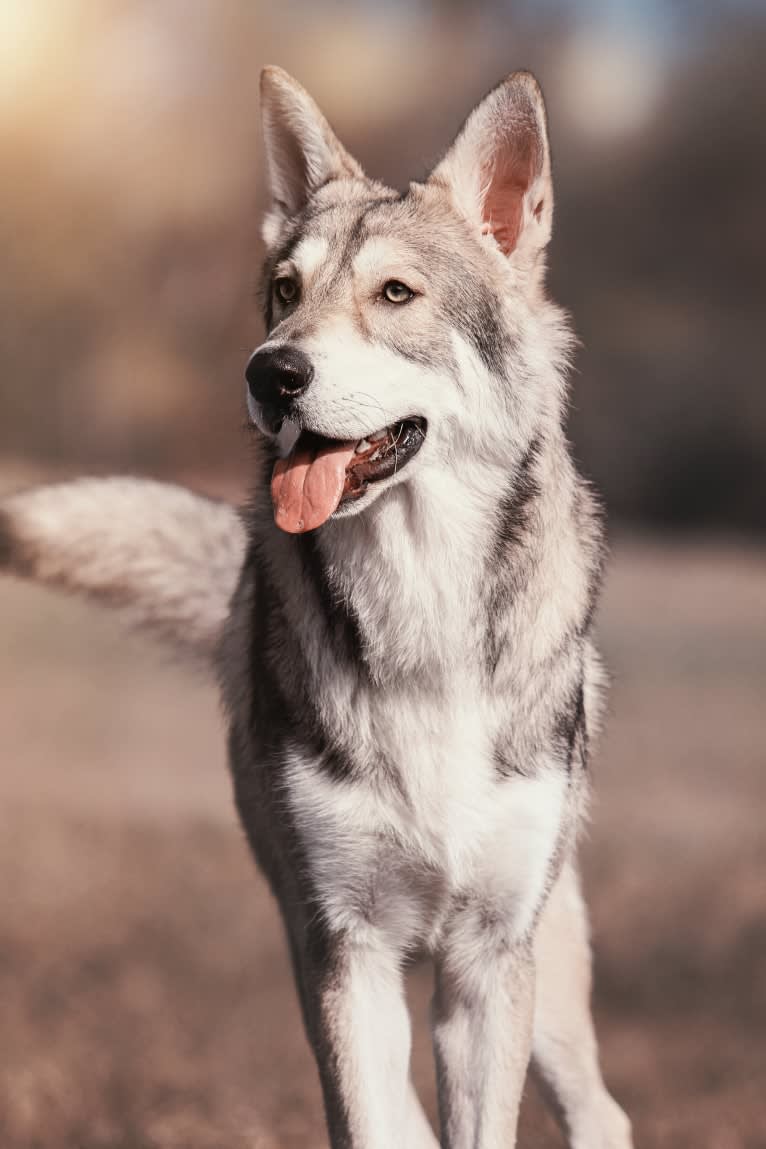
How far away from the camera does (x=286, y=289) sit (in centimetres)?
298

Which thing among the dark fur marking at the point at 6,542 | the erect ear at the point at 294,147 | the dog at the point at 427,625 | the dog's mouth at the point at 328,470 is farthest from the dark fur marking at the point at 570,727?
the dark fur marking at the point at 6,542

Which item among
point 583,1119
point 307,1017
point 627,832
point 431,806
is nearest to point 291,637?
point 431,806

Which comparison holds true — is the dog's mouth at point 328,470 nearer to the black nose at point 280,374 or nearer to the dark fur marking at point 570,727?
the black nose at point 280,374

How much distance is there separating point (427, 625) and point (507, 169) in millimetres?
980

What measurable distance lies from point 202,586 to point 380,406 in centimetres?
123

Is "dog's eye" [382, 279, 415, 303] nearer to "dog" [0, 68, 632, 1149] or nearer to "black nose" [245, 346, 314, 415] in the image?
"dog" [0, 68, 632, 1149]

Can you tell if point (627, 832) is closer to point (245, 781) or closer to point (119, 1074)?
point (119, 1074)

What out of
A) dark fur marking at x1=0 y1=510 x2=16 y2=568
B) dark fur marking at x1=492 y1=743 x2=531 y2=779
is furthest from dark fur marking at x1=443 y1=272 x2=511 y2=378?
dark fur marking at x1=0 y1=510 x2=16 y2=568

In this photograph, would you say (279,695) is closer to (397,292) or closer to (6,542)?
(397,292)

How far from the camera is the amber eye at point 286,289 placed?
295 centimetres

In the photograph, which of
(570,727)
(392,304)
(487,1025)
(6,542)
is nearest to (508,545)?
(570,727)

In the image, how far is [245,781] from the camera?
10.9 ft

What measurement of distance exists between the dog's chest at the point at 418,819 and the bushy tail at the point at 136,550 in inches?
36.9

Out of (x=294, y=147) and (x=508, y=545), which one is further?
(x=294, y=147)
